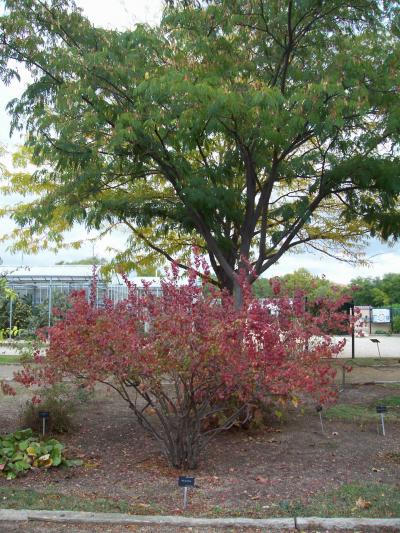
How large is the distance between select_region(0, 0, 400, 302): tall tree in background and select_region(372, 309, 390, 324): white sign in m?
28.1

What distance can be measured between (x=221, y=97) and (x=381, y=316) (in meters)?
32.2

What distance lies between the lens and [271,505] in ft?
15.9

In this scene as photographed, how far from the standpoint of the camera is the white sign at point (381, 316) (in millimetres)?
36938

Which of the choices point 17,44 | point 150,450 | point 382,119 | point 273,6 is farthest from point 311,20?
point 150,450

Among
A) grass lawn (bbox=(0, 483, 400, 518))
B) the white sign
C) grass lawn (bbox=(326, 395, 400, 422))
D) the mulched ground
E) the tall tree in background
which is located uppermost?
the tall tree in background

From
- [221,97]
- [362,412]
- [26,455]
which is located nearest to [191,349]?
[26,455]

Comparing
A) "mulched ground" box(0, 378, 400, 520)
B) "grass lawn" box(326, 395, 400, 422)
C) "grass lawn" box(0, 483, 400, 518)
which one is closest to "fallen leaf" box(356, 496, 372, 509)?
"grass lawn" box(0, 483, 400, 518)

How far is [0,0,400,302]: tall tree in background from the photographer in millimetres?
7824

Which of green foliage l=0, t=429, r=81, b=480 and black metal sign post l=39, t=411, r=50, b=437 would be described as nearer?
green foliage l=0, t=429, r=81, b=480

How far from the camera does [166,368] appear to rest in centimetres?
523

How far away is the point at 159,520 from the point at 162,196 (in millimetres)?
7859

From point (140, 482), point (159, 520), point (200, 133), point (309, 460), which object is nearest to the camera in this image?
point (159, 520)

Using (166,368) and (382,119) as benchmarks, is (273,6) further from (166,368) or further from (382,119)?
(166,368)

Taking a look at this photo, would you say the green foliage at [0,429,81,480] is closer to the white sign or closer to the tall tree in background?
the tall tree in background
